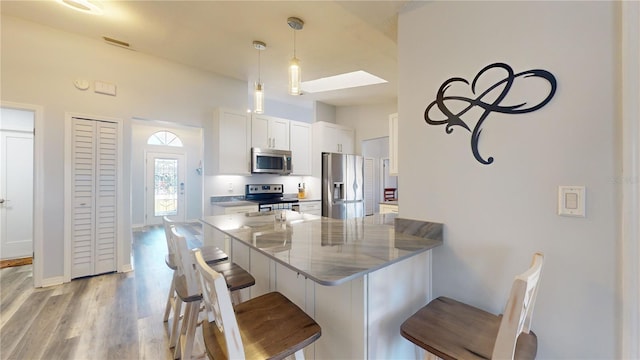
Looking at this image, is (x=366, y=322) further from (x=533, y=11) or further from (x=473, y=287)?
(x=533, y=11)

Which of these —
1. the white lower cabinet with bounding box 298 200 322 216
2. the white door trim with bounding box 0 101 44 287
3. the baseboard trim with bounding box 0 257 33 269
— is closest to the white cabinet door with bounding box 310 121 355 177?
the white lower cabinet with bounding box 298 200 322 216

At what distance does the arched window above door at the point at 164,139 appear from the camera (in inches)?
262

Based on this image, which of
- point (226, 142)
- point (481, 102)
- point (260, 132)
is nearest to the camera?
point (481, 102)

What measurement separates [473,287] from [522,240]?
0.37 metres

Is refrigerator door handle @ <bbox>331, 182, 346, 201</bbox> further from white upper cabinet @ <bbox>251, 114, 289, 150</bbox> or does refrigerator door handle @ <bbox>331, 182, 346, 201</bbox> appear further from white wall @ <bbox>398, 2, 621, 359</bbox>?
white wall @ <bbox>398, 2, 621, 359</bbox>

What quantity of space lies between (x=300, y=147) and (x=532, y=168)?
3883 mm

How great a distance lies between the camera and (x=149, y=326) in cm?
212

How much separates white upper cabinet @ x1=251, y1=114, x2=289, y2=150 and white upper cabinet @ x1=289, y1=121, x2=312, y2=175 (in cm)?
15

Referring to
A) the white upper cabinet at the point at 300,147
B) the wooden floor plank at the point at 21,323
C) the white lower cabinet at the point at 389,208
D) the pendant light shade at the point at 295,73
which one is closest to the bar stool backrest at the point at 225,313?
the pendant light shade at the point at 295,73

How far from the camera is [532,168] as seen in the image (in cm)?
121

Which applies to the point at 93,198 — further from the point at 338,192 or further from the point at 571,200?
the point at 571,200

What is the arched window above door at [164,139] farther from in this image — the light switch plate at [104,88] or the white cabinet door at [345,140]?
the white cabinet door at [345,140]

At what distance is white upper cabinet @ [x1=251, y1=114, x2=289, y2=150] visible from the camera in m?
4.16

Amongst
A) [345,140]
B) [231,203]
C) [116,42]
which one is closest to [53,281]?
[231,203]
